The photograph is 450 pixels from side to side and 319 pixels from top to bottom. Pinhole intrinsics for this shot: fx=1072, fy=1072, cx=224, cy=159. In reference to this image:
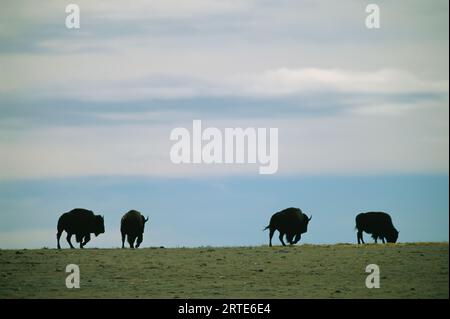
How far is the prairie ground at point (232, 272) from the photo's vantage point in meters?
36.7

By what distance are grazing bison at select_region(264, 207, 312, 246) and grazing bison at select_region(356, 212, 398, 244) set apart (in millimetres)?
5378

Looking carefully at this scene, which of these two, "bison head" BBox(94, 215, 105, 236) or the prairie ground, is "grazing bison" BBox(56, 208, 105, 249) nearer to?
"bison head" BBox(94, 215, 105, 236)

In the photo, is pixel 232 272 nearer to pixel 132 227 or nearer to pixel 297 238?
pixel 297 238

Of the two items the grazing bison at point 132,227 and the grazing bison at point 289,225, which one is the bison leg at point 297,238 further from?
the grazing bison at point 132,227

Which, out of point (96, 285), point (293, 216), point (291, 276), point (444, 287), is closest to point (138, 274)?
point (96, 285)

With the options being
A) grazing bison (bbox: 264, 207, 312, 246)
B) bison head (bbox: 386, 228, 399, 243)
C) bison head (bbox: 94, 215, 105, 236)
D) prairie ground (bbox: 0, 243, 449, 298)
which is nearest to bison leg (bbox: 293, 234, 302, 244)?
grazing bison (bbox: 264, 207, 312, 246)

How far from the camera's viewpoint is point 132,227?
54.8 m

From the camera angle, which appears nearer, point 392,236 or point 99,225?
point 99,225

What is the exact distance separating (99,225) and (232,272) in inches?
622

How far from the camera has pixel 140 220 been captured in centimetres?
5538

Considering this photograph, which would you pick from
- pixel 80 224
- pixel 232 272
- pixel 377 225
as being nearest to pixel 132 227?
pixel 80 224
